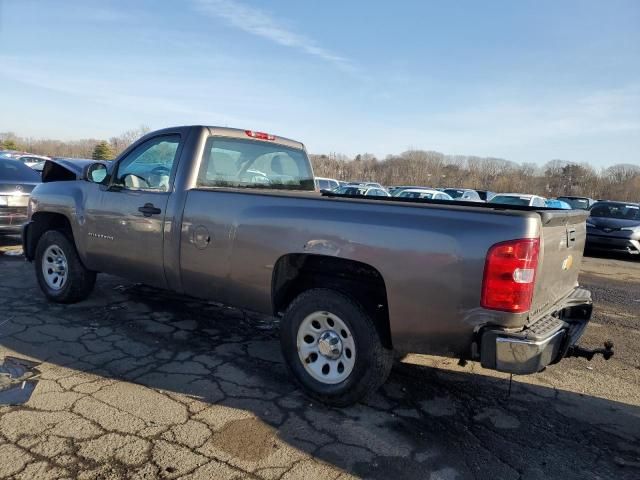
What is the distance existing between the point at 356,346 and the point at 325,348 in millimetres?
280

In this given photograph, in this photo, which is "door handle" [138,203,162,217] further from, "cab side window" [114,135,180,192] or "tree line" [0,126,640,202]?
"tree line" [0,126,640,202]

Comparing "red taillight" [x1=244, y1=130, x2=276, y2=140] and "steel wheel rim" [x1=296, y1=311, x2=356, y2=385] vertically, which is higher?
"red taillight" [x1=244, y1=130, x2=276, y2=140]

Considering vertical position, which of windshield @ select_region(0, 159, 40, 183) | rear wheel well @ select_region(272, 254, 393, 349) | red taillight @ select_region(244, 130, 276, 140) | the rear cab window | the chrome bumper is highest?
red taillight @ select_region(244, 130, 276, 140)

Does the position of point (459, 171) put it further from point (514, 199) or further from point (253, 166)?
point (253, 166)

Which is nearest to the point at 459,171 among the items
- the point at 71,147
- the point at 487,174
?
the point at 487,174

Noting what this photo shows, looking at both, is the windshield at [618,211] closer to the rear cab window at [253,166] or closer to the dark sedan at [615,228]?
the dark sedan at [615,228]

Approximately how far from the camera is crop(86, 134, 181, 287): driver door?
4.28 metres

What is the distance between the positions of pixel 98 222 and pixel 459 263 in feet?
11.8

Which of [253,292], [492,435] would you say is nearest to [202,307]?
[253,292]

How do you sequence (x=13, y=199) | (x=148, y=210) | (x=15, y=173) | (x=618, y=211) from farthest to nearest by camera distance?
(x=618, y=211), (x=15, y=173), (x=13, y=199), (x=148, y=210)

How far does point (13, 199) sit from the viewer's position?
8.09 metres

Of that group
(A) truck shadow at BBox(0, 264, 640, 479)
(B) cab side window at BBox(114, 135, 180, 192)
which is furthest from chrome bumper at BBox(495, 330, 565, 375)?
(B) cab side window at BBox(114, 135, 180, 192)

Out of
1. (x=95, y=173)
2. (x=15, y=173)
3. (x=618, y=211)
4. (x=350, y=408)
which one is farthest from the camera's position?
(x=618, y=211)

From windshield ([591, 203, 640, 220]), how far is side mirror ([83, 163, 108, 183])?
13146 millimetres
